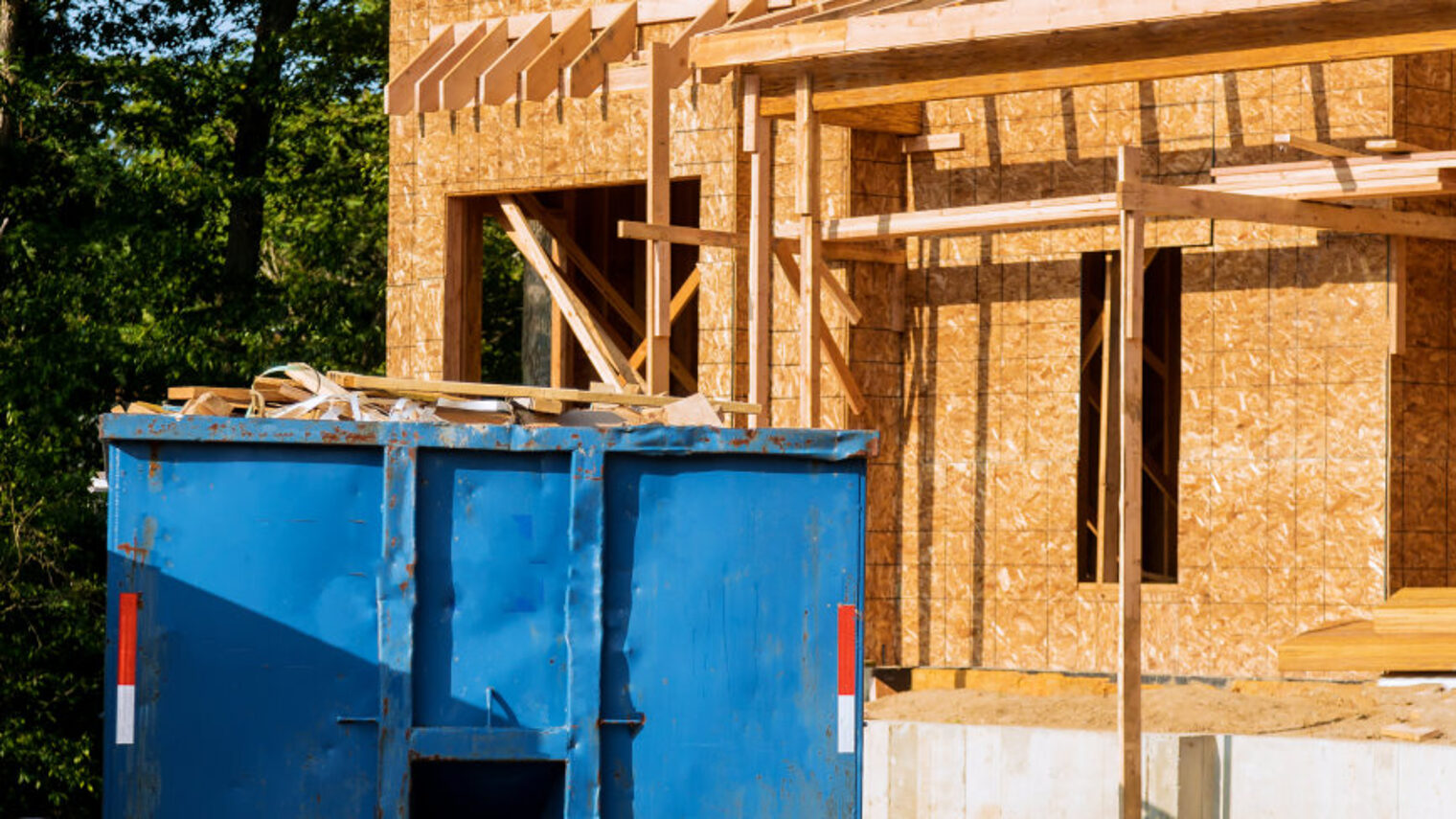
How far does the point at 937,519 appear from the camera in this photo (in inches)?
637

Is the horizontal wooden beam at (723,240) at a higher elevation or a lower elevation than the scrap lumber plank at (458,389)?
higher

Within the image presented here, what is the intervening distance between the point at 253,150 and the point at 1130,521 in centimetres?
1929

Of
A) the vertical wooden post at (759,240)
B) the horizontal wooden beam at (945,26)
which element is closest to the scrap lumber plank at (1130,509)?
the horizontal wooden beam at (945,26)

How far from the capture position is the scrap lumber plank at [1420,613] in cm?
1241

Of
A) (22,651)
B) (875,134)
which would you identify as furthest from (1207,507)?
(22,651)

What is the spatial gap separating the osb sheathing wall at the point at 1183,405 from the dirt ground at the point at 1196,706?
24 centimetres

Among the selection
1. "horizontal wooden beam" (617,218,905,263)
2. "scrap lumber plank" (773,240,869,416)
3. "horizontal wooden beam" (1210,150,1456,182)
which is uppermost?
"horizontal wooden beam" (1210,150,1456,182)

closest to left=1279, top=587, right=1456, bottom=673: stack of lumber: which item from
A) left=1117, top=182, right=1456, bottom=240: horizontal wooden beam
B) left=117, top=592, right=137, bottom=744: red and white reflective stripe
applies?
left=1117, top=182, right=1456, bottom=240: horizontal wooden beam

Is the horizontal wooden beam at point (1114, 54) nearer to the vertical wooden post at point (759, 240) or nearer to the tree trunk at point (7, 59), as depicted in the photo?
the vertical wooden post at point (759, 240)

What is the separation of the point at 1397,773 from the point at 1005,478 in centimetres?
498

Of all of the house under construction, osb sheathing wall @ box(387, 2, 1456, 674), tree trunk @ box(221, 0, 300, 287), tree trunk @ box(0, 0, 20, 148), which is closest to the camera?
the house under construction

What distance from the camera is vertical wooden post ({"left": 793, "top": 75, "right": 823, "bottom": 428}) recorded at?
1397 centimetres

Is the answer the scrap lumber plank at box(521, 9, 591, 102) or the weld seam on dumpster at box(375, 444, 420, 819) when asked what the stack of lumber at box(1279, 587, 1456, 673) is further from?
the scrap lumber plank at box(521, 9, 591, 102)

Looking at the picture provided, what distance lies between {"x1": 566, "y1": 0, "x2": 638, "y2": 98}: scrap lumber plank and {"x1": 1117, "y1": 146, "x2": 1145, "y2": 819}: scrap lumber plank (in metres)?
5.78
